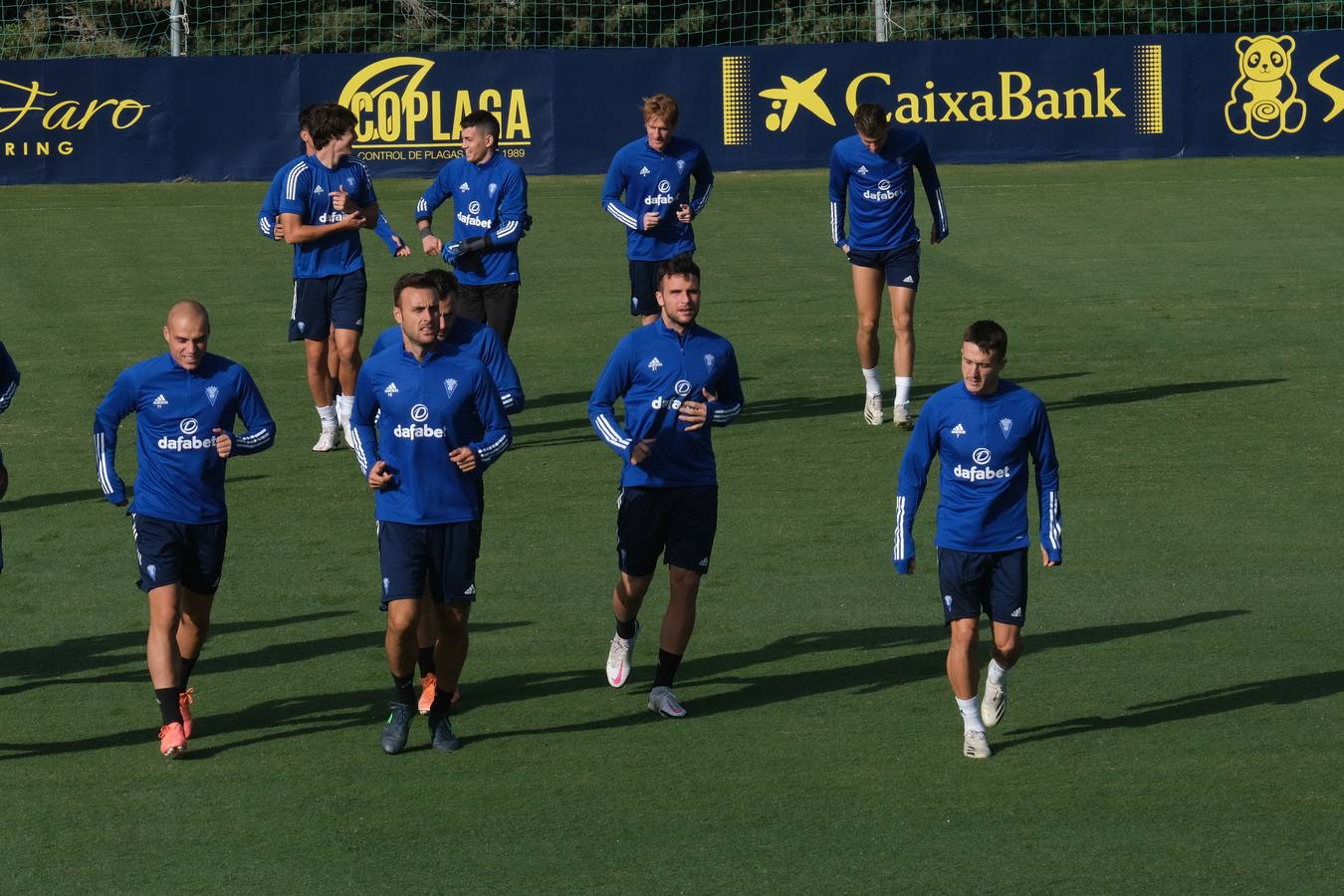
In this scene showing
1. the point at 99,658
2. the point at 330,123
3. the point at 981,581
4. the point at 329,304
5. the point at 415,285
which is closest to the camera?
the point at 981,581

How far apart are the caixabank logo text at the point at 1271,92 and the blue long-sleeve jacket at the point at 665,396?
23220mm

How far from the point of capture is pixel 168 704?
27.0 feet

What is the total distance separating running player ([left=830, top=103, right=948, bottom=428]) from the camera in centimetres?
1405

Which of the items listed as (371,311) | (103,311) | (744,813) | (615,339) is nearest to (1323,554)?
(744,813)

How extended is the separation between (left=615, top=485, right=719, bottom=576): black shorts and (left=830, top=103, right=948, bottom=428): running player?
550cm

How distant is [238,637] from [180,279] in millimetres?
12478

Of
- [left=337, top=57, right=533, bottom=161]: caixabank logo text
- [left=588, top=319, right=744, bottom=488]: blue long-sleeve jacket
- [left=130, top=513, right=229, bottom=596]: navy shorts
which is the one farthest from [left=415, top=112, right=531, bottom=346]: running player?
[left=337, top=57, right=533, bottom=161]: caixabank logo text

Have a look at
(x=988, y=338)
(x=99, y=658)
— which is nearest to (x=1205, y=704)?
(x=988, y=338)

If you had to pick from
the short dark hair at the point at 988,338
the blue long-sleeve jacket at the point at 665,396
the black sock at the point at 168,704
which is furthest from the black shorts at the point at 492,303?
the short dark hair at the point at 988,338

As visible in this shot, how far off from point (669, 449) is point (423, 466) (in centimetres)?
117

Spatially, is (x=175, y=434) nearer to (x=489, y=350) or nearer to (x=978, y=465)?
(x=489, y=350)

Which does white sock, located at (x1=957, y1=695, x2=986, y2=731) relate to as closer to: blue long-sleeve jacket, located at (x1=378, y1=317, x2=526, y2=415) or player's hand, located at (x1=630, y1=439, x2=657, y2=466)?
player's hand, located at (x1=630, y1=439, x2=657, y2=466)

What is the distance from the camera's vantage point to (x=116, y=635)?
33.0ft

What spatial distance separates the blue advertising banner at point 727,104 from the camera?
29.7m
